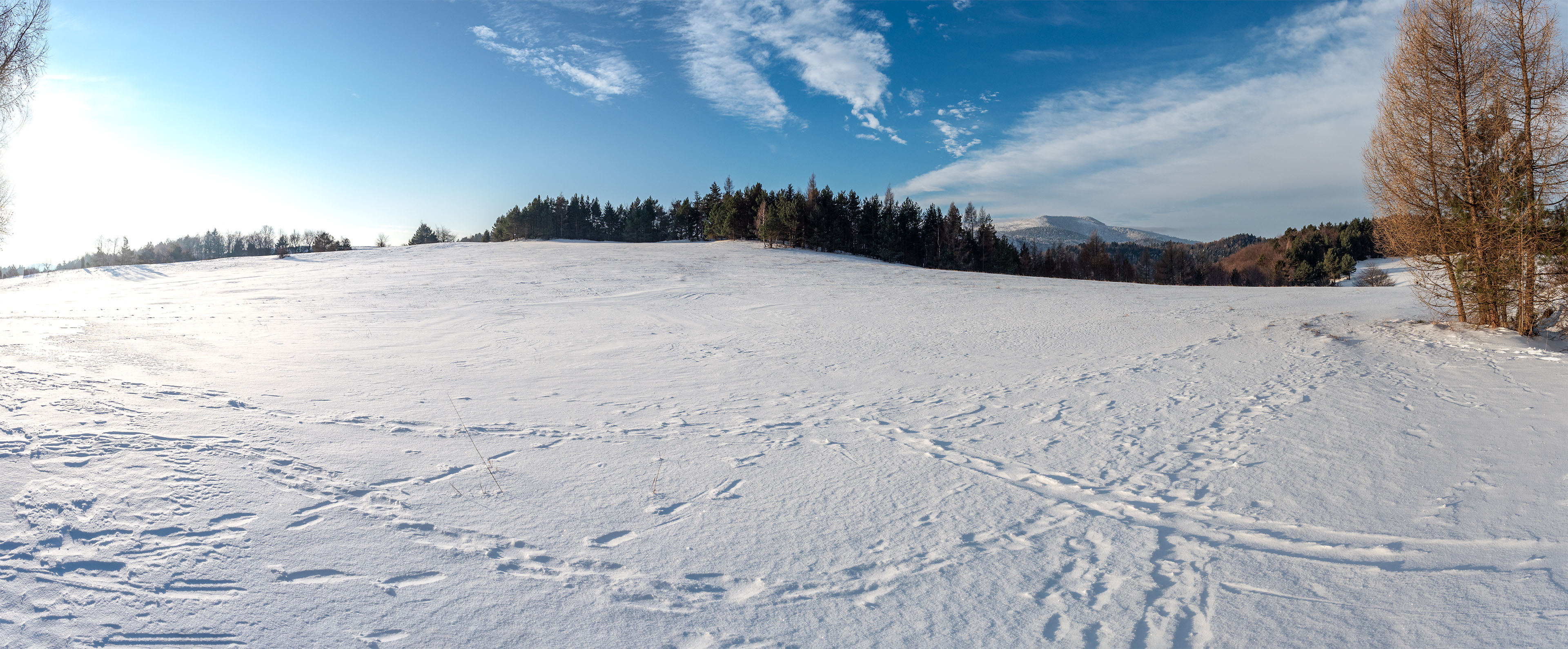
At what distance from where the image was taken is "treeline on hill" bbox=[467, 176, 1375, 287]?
57.7 metres

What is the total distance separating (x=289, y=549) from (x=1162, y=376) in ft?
35.4

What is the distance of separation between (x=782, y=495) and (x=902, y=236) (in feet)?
184

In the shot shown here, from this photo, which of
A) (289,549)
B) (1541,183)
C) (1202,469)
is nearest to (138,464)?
(289,549)

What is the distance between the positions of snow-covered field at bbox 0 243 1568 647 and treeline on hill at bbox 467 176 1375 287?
144 ft

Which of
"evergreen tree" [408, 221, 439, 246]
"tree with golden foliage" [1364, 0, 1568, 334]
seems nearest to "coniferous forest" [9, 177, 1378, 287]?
"evergreen tree" [408, 221, 439, 246]

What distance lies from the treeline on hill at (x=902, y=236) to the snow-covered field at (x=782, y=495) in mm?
44014

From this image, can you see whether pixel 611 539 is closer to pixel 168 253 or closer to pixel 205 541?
pixel 205 541

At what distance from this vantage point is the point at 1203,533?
4.64 m

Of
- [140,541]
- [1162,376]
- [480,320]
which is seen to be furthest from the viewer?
[480,320]

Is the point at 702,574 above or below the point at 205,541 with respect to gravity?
below

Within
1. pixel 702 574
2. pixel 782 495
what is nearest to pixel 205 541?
pixel 702 574

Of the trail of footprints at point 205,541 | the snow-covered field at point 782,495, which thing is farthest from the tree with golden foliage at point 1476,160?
the trail of footprints at point 205,541

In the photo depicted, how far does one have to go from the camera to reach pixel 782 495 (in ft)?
17.1

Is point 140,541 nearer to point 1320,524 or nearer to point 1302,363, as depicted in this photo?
point 1320,524
